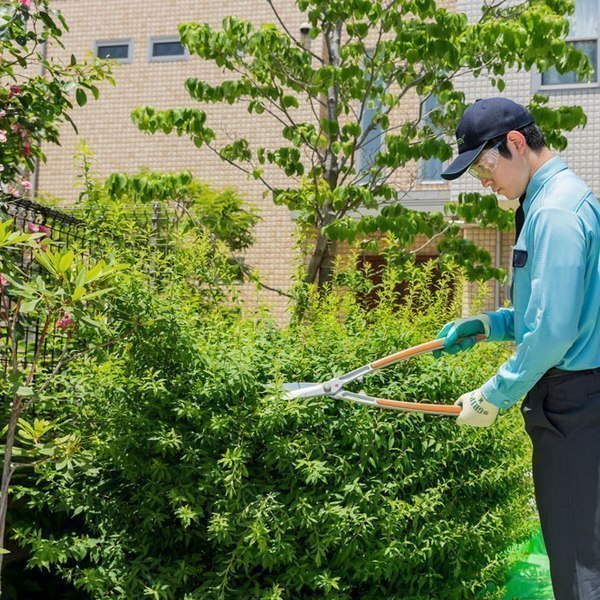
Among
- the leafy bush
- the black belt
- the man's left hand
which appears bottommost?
the leafy bush

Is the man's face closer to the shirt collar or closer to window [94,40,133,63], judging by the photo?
the shirt collar

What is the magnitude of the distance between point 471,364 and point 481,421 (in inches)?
62.0

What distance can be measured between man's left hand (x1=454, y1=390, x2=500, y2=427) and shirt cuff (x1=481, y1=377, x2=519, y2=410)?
0.03m

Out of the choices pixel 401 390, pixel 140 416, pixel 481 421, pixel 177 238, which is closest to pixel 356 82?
pixel 177 238

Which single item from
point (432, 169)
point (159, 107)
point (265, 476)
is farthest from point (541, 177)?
point (159, 107)

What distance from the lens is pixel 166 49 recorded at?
14.1 meters

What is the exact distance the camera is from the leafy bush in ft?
11.8

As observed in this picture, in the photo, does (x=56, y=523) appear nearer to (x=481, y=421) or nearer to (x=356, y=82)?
(x=481, y=421)

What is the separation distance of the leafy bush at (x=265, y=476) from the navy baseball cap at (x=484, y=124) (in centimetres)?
146

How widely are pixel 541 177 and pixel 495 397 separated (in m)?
0.73

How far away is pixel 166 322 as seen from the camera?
3.67 metres

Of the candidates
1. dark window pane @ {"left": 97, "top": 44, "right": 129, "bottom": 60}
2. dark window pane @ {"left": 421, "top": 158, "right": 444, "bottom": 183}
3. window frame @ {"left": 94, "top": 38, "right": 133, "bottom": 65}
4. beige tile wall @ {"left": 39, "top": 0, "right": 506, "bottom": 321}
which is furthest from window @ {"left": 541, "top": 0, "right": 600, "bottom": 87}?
dark window pane @ {"left": 97, "top": 44, "right": 129, "bottom": 60}

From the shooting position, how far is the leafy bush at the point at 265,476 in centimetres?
359

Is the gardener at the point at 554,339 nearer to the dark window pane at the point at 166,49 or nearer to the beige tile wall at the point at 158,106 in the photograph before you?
the beige tile wall at the point at 158,106
